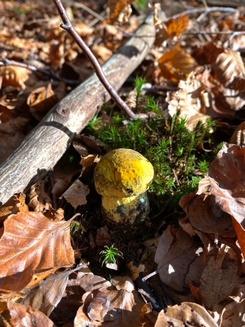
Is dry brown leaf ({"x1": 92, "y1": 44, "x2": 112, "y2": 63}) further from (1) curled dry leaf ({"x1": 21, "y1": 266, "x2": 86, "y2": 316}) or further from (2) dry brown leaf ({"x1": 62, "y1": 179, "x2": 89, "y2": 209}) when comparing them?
(1) curled dry leaf ({"x1": 21, "y1": 266, "x2": 86, "y2": 316})

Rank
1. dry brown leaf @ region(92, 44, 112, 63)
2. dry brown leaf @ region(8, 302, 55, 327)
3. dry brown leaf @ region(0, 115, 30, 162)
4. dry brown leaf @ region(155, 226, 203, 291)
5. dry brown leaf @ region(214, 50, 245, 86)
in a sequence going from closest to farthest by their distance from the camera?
dry brown leaf @ region(8, 302, 55, 327), dry brown leaf @ region(155, 226, 203, 291), dry brown leaf @ region(0, 115, 30, 162), dry brown leaf @ region(214, 50, 245, 86), dry brown leaf @ region(92, 44, 112, 63)

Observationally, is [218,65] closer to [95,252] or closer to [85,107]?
[85,107]

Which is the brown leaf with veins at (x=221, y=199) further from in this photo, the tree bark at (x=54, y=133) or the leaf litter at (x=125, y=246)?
the tree bark at (x=54, y=133)

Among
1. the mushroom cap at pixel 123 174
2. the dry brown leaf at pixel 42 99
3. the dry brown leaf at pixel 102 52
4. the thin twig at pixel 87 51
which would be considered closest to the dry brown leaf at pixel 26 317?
the mushroom cap at pixel 123 174

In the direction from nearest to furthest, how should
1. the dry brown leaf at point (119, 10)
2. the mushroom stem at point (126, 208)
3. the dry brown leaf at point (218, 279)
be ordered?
the dry brown leaf at point (218, 279)
the mushroom stem at point (126, 208)
the dry brown leaf at point (119, 10)

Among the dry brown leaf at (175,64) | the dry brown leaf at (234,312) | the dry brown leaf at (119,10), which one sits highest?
the dry brown leaf at (119,10)

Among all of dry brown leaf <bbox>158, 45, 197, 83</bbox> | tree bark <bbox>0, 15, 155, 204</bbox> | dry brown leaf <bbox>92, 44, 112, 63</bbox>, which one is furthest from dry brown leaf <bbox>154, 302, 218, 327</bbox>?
dry brown leaf <bbox>92, 44, 112, 63</bbox>
